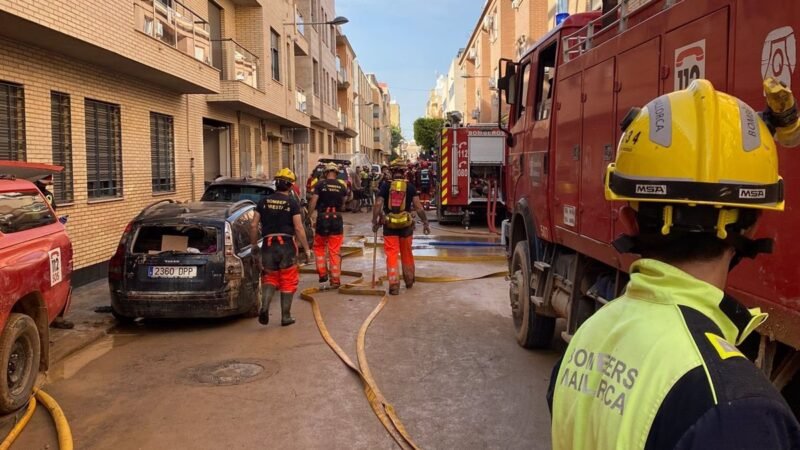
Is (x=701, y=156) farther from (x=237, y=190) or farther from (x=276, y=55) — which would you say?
(x=276, y=55)

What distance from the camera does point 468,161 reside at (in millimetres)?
18000

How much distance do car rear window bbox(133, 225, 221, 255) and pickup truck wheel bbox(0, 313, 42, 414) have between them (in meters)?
2.33

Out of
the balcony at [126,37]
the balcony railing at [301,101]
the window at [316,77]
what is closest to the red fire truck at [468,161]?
the balcony at [126,37]

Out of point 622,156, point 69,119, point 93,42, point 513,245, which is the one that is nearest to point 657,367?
point 622,156

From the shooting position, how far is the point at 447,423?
476cm

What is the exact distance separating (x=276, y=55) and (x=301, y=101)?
13.4 ft

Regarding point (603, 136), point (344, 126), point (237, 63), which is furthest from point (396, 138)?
point (603, 136)

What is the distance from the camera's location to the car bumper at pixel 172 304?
734 cm

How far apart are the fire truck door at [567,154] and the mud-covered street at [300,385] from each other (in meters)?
1.51

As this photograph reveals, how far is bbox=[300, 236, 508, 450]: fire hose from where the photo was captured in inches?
181

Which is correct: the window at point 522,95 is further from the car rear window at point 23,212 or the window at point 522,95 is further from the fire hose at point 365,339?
the car rear window at point 23,212

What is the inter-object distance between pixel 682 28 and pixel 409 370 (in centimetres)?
381

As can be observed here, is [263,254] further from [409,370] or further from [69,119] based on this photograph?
[69,119]

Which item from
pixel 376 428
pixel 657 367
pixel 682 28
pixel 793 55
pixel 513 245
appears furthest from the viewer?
pixel 513 245
